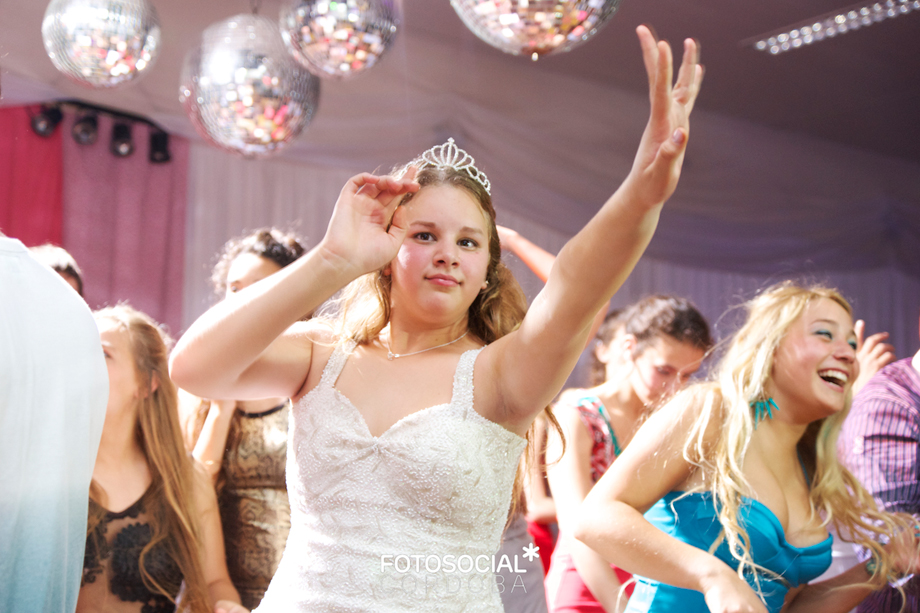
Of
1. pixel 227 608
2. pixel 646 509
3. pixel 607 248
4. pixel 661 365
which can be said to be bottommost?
pixel 227 608

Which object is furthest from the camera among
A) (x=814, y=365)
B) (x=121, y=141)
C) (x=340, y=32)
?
(x=121, y=141)

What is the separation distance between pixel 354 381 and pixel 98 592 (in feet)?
3.14

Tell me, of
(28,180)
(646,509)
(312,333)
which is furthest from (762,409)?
(28,180)

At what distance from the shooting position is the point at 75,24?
2262mm

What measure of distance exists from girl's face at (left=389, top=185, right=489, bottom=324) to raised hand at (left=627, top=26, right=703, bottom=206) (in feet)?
1.29

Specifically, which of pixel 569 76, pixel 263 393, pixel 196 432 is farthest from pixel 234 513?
pixel 569 76

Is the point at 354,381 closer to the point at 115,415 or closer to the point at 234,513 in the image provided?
the point at 115,415

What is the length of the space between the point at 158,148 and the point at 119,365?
2342mm

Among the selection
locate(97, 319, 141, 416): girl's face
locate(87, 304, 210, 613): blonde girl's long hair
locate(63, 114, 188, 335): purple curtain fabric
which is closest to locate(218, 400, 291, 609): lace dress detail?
locate(87, 304, 210, 613): blonde girl's long hair

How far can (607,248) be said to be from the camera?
3.23 ft

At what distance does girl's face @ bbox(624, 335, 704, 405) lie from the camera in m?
2.58

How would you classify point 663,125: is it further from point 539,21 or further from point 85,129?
point 85,129

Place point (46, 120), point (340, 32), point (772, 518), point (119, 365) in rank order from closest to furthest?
point (772, 518) < point (119, 365) < point (340, 32) < point (46, 120)

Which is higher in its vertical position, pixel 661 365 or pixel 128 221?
pixel 128 221
